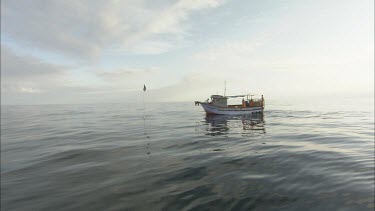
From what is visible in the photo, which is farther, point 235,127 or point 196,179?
point 235,127

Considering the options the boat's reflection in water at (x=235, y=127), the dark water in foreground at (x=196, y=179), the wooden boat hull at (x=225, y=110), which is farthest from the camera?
the wooden boat hull at (x=225, y=110)

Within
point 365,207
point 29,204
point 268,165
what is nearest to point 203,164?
point 268,165

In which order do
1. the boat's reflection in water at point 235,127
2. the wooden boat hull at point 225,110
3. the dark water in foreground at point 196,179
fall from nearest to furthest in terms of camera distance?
the dark water in foreground at point 196,179 < the boat's reflection in water at point 235,127 < the wooden boat hull at point 225,110

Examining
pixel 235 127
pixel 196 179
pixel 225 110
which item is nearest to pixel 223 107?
pixel 225 110

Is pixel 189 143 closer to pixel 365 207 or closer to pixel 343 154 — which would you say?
pixel 343 154

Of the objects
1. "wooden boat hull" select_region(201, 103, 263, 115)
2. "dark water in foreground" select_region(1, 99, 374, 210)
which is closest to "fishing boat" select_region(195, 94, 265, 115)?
"wooden boat hull" select_region(201, 103, 263, 115)

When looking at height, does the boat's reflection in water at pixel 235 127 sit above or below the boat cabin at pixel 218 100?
below

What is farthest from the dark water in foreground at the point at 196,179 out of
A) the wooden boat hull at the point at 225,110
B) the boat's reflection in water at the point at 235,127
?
the wooden boat hull at the point at 225,110

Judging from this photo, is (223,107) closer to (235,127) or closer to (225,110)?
(225,110)

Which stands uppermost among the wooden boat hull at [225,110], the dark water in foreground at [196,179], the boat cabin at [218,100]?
the boat cabin at [218,100]

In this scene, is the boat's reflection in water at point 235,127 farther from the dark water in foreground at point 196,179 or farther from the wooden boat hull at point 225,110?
the wooden boat hull at point 225,110

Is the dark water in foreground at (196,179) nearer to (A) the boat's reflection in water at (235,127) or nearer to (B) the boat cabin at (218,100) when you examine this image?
(A) the boat's reflection in water at (235,127)

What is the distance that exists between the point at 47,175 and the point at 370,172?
18.5 m

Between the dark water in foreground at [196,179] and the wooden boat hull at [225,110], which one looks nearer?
the dark water in foreground at [196,179]
